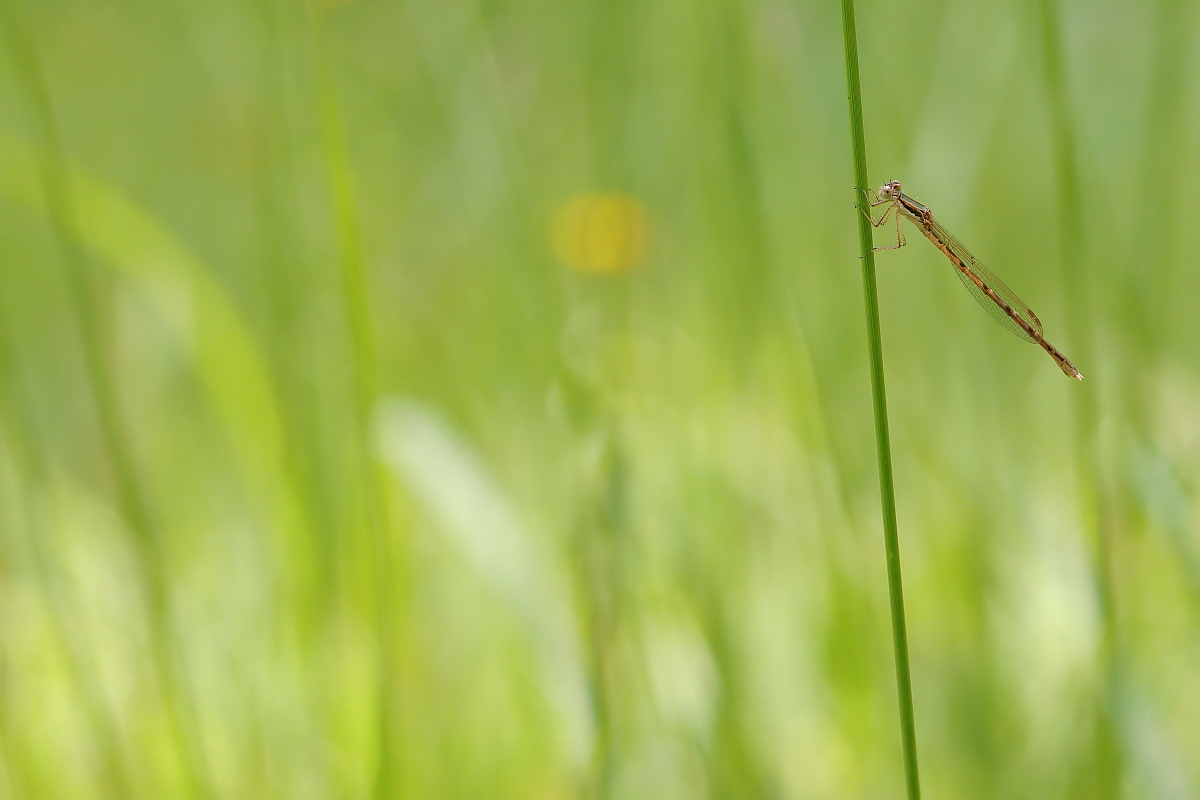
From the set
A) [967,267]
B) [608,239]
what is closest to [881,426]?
[967,267]

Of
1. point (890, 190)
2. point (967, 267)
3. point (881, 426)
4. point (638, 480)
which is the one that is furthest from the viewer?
point (638, 480)

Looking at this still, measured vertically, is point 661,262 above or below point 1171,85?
below

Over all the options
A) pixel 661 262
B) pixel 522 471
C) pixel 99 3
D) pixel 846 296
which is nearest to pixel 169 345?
pixel 522 471

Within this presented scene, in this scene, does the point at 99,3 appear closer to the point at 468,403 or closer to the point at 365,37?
the point at 365,37

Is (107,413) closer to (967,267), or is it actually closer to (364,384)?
(364,384)

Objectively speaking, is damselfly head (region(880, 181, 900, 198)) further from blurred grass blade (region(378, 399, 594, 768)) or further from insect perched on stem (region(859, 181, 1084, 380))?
blurred grass blade (region(378, 399, 594, 768))

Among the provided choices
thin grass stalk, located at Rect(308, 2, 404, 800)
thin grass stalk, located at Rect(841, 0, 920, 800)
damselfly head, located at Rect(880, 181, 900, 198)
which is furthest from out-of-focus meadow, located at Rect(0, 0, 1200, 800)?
thin grass stalk, located at Rect(841, 0, 920, 800)
